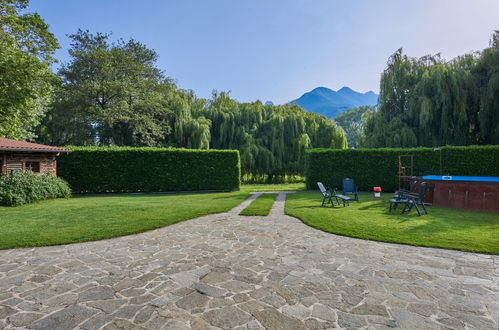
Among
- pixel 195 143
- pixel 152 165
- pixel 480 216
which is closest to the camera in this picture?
pixel 480 216

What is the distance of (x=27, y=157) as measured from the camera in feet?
42.7

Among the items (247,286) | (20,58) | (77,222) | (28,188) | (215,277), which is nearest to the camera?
(247,286)

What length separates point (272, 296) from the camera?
125 inches

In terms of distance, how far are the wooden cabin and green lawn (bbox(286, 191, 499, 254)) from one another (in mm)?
11964

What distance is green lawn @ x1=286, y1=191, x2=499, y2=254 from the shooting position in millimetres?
5277

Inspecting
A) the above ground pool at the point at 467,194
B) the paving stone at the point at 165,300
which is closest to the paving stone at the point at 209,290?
the paving stone at the point at 165,300

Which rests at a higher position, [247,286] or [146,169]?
[146,169]

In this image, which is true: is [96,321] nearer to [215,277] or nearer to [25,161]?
[215,277]

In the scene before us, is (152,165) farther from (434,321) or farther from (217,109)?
(434,321)

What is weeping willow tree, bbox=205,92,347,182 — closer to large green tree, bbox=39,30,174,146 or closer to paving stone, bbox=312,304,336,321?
large green tree, bbox=39,30,174,146

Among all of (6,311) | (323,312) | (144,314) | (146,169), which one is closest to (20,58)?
(146,169)

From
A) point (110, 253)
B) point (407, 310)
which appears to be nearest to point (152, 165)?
point (110, 253)

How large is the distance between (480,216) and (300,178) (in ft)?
51.3

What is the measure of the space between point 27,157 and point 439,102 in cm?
2250
